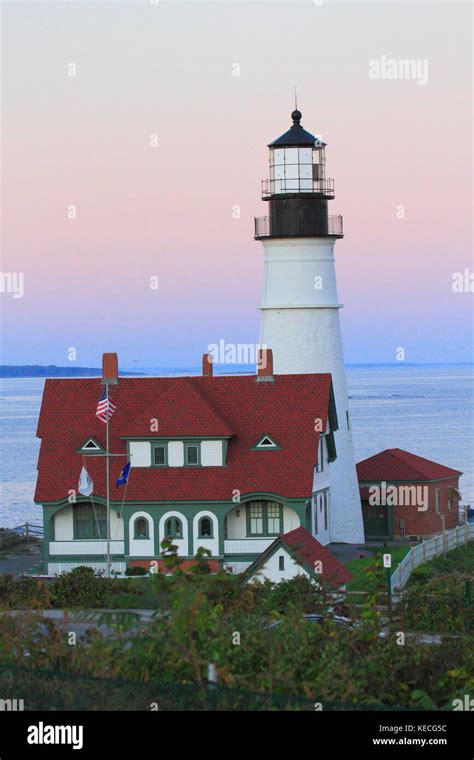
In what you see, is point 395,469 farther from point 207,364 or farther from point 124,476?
point 124,476

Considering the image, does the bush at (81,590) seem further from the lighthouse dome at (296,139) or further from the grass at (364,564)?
the lighthouse dome at (296,139)

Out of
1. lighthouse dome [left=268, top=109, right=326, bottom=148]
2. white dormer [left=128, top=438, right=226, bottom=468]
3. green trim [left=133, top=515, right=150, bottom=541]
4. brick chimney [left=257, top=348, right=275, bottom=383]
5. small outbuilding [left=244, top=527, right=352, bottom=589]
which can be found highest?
lighthouse dome [left=268, top=109, right=326, bottom=148]

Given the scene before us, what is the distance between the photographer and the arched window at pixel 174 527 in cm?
3459

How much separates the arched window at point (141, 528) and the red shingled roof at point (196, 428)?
0.58 m

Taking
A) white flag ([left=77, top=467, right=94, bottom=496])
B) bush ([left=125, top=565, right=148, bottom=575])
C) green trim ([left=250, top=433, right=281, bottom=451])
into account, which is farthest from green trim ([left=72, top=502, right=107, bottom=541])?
green trim ([left=250, top=433, right=281, bottom=451])

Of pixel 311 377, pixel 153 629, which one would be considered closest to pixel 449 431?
pixel 311 377

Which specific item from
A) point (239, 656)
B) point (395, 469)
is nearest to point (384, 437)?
point (395, 469)

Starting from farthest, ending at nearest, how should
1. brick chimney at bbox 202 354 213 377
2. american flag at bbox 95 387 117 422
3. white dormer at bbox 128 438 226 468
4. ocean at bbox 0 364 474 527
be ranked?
1. ocean at bbox 0 364 474 527
2. brick chimney at bbox 202 354 213 377
3. white dormer at bbox 128 438 226 468
4. american flag at bbox 95 387 117 422

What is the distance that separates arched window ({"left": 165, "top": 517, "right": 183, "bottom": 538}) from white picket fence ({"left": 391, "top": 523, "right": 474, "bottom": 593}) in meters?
5.27

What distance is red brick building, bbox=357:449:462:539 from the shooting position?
132 feet

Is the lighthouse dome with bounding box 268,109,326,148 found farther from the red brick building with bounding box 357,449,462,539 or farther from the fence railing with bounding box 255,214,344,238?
the red brick building with bounding box 357,449,462,539

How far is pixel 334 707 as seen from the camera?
12227mm

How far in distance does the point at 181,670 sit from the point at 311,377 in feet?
75.1
